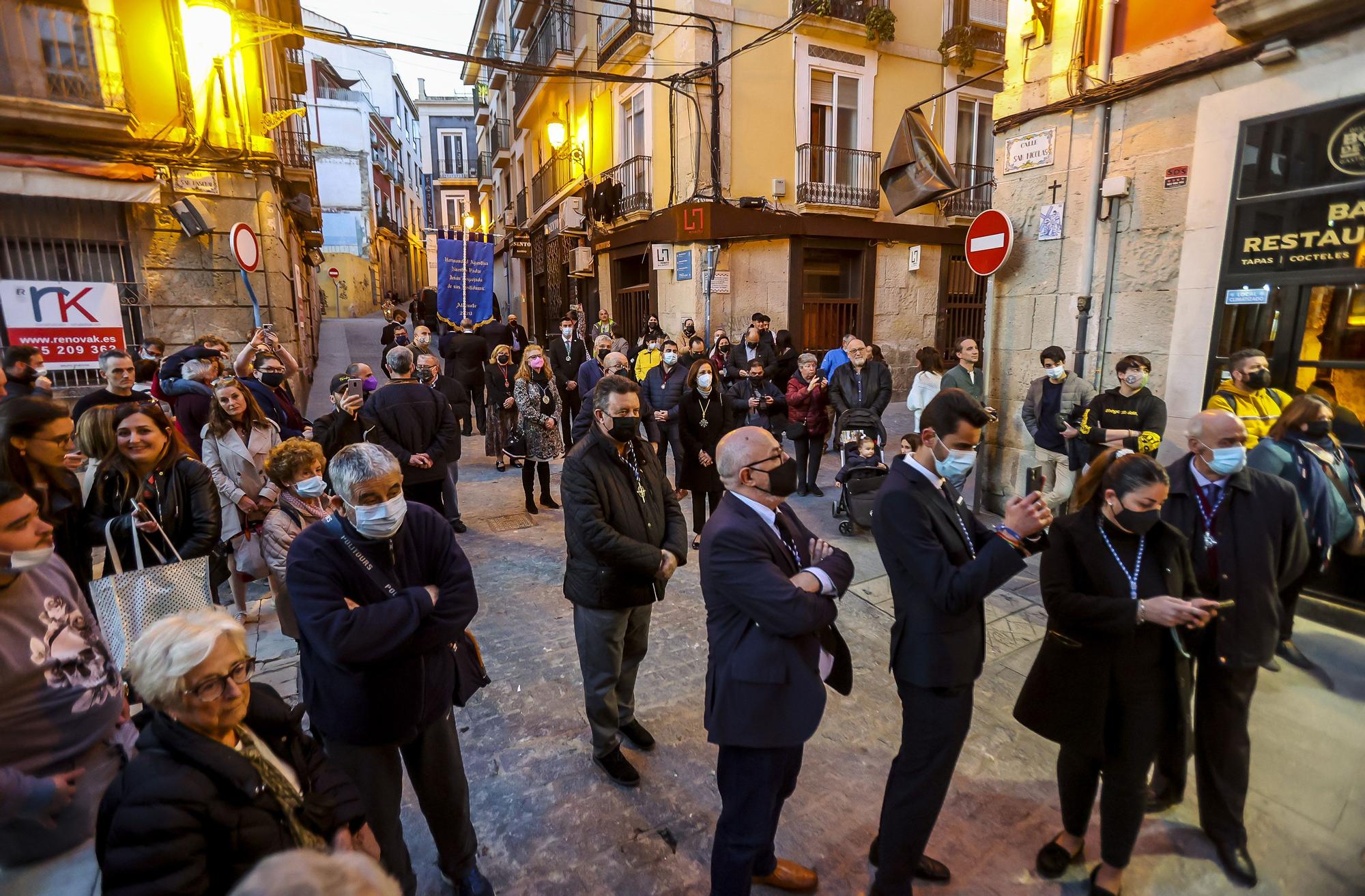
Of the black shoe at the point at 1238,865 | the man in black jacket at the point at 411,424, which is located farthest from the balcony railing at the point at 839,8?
the black shoe at the point at 1238,865

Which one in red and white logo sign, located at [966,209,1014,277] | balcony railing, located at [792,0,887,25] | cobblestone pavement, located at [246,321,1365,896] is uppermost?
balcony railing, located at [792,0,887,25]

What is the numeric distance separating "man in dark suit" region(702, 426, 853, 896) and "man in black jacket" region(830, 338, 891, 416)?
500 centimetres

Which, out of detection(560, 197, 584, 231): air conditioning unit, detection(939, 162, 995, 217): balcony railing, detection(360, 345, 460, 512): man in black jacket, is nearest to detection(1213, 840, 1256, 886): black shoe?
detection(360, 345, 460, 512): man in black jacket

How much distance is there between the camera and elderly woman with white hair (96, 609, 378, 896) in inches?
55.9

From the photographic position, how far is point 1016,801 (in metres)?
3.08

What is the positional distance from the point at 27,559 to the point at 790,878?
277cm

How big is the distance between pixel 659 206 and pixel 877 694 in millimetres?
12367

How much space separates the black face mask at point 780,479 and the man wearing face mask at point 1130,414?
396cm

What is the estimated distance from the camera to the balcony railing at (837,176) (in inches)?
538

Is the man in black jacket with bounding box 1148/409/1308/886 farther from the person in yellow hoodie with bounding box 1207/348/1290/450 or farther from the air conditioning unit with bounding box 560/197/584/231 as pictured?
the air conditioning unit with bounding box 560/197/584/231

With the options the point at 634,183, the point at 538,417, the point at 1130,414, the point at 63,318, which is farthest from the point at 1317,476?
the point at 634,183

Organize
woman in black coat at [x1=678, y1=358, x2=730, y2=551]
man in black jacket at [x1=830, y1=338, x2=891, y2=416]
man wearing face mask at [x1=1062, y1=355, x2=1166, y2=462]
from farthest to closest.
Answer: man in black jacket at [x1=830, y1=338, x2=891, y2=416] < woman in black coat at [x1=678, y1=358, x2=730, y2=551] < man wearing face mask at [x1=1062, y1=355, x2=1166, y2=462]

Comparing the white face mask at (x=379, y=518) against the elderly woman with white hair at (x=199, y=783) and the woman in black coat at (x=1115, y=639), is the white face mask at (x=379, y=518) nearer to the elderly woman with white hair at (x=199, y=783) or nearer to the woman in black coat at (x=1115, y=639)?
the elderly woman with white hair at (x=199, y=783)

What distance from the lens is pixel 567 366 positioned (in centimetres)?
1002
